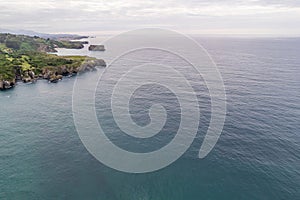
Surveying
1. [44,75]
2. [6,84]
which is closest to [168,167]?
[6,84]

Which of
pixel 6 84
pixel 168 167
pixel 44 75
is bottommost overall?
pixel 168 167

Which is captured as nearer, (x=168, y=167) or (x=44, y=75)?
(x=168, y=167)

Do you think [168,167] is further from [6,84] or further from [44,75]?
[44,75]

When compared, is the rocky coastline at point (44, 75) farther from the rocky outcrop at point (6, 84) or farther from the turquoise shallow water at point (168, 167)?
the turquoise shallow water at point (168, 167)

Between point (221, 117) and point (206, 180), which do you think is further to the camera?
point (221, 117)

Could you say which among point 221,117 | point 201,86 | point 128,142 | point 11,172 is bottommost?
point 11,172

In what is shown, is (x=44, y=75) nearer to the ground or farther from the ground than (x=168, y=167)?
farther from the ground

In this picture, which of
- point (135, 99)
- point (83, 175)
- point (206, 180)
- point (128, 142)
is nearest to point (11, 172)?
point (83, 175)

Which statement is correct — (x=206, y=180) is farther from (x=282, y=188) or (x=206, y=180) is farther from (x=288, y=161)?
(x=288, y=161)

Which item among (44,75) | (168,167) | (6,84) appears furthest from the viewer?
(44,75)
